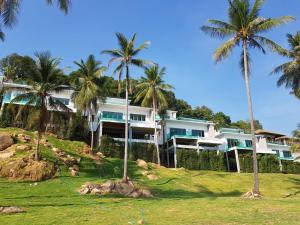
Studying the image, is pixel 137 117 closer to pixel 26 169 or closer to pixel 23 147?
pixel 23 147

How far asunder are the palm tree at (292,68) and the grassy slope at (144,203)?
40.1ft

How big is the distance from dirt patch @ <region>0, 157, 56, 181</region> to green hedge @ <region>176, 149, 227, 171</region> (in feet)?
82.4

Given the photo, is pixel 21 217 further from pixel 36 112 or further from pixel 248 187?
pixel 248 187

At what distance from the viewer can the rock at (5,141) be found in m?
32.5

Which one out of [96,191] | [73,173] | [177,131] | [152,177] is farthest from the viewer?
[177,131]

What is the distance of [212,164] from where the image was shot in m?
51.7

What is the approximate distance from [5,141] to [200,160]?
95.2 feet

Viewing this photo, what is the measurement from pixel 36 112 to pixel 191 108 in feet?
186

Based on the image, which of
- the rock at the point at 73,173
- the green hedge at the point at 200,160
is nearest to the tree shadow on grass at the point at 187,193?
the rock at the point at 73,173

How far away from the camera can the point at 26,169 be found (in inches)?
1123

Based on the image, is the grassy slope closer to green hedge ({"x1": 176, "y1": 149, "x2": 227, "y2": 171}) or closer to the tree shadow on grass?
the tree shadow on grass

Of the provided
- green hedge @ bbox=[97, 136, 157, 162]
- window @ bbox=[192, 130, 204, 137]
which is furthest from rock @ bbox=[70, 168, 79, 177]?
window @ bbox=[192, 130, 204, 137]

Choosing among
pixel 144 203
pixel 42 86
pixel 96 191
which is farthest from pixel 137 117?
pixel 144 203

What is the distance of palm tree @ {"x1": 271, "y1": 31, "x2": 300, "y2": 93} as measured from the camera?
37.3 meters
